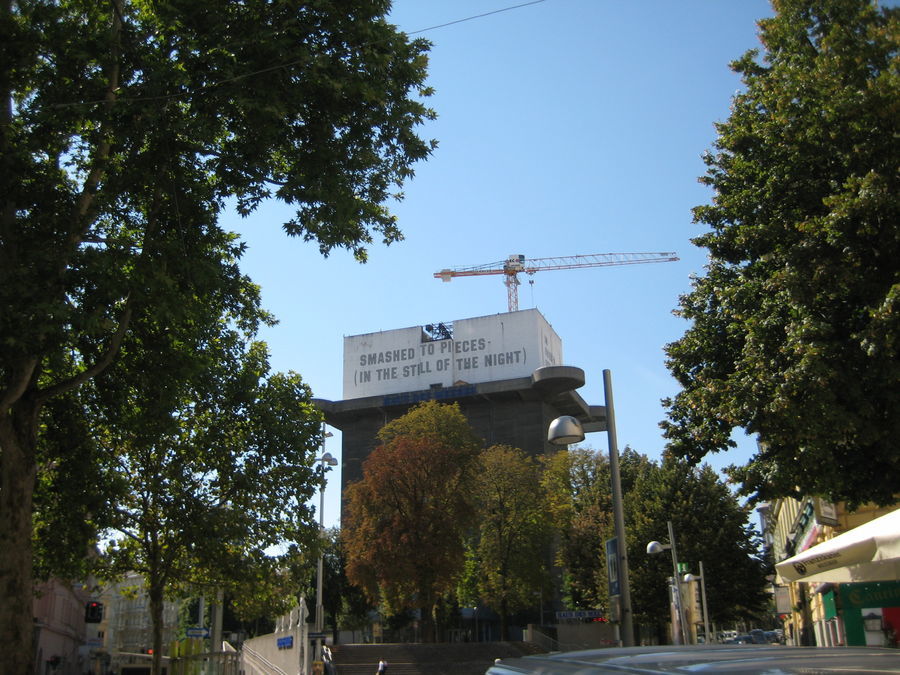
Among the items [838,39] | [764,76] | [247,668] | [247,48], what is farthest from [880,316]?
[247,668]

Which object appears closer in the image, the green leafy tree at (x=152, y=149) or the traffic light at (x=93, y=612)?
the green leafy tree at (x=152, y=149)

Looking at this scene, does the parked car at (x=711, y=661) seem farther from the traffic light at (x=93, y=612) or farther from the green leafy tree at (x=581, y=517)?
the green leafy tree at (x=581, y=517)

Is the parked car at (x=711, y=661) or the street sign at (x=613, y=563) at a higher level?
the street sign at (x=613, y=563)

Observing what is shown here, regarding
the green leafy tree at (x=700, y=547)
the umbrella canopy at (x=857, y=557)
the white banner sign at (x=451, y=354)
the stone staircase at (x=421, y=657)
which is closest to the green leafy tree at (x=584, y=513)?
the green leafy tree at (x=700, y=547)

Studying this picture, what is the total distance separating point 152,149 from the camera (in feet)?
37.9

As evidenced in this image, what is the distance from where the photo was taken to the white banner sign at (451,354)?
266 ft

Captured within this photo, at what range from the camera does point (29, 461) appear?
37.9ft

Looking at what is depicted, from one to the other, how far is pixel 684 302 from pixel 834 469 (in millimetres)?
5327

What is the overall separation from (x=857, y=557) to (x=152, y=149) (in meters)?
10.6

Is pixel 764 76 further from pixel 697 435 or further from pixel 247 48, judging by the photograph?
pixel 247 48

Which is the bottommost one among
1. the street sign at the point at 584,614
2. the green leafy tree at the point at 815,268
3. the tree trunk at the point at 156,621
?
the street sign at the point at 584,614

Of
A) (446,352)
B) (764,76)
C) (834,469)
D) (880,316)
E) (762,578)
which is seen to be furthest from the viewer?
(446,352)

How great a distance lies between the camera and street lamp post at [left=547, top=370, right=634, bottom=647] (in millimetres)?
11594

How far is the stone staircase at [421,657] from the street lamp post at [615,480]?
28.9 m
